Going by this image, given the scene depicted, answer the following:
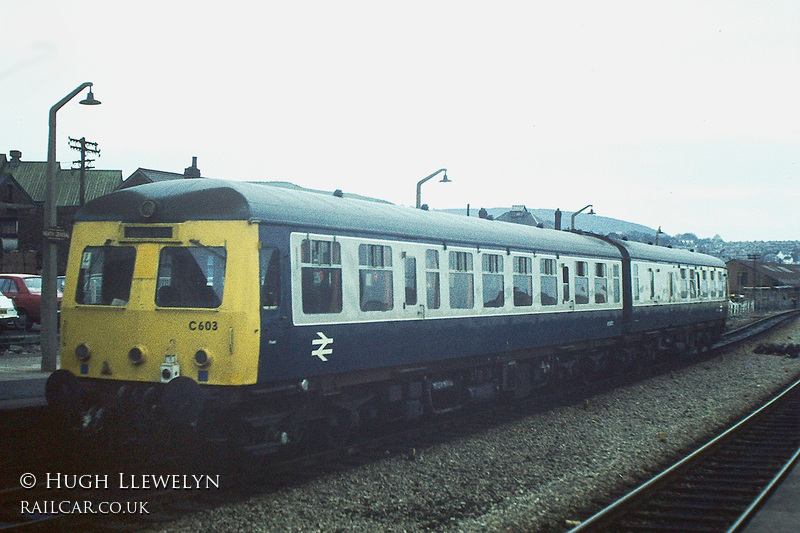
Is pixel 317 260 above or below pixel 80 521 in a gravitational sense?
above

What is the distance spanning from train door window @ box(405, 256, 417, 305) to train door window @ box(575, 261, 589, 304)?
655 centimetres

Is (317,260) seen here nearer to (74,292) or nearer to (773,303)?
(74,292)

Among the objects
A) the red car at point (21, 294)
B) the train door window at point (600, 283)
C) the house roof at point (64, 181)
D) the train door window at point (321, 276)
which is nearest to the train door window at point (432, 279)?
the train door window at point (321, 276)

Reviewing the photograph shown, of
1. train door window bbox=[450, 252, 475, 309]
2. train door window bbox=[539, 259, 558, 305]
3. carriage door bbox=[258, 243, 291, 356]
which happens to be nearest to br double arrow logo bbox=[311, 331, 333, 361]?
carriage door bbox=[258, 243, 291, 356]

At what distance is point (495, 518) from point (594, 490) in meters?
1.84

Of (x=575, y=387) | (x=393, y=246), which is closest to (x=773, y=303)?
(x=575, y=387)

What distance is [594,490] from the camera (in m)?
9.38

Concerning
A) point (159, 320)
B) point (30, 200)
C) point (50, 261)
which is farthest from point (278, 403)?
point (30, 200)

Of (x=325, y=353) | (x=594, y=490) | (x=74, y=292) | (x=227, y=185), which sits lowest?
(x=594, y=490)

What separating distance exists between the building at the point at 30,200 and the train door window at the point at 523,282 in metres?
44.6

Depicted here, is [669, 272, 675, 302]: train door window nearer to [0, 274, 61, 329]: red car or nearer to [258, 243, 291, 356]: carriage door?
[258, 243, 291, 356]: carriage door

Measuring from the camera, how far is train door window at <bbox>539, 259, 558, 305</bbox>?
15852 mm

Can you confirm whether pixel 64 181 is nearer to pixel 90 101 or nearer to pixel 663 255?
pixel 90 101

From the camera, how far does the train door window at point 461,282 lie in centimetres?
1273
